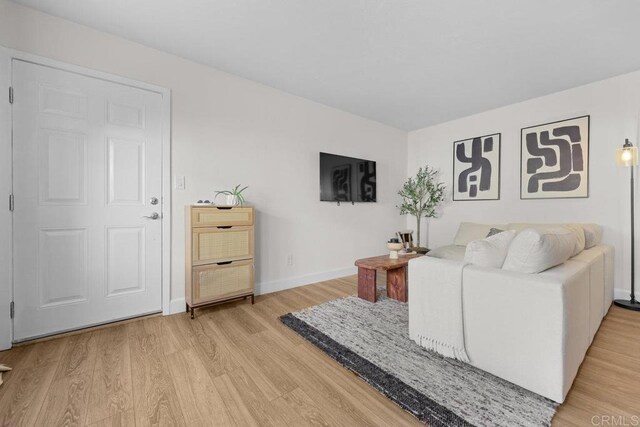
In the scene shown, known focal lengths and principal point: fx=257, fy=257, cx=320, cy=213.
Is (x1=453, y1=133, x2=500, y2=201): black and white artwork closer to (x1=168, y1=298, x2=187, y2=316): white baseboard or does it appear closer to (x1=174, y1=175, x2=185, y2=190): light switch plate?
(x1=174, y1=175, x2=185, y2=190): light switch plate

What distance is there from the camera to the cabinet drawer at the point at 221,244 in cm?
228

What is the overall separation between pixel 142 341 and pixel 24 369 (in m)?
0.58

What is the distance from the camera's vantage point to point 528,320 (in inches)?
49.5

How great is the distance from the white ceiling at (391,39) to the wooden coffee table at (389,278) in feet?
6.49

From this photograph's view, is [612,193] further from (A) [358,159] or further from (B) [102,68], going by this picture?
(B) [102,68]

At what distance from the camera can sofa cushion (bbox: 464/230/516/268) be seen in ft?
4.89

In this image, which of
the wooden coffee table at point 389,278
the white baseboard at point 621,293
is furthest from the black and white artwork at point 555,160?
the wooden coffee table at point 389,278

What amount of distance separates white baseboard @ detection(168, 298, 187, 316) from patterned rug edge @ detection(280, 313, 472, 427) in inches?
47.9

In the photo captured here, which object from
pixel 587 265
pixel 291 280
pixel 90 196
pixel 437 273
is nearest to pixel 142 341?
pixel 90 196

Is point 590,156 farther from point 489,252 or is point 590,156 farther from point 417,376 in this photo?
point 417,376

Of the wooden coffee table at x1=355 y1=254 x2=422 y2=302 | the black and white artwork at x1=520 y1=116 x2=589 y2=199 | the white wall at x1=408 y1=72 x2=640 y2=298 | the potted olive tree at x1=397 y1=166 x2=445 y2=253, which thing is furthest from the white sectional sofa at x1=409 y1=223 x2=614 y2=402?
the potted olive tree at x1=397 y1=166 x2=445 y2=253

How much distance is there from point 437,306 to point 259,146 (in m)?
2.35

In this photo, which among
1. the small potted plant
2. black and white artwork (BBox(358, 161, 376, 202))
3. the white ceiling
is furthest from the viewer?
black and white artwork (BBox(358, 161, 376, 202))

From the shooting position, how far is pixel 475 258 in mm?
1524
